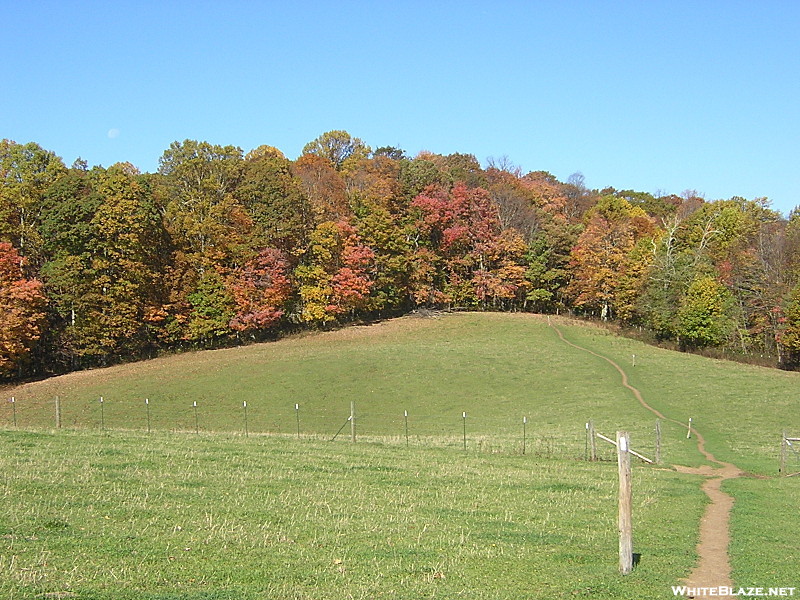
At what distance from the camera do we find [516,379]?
5153cm

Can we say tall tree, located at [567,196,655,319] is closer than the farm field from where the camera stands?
No

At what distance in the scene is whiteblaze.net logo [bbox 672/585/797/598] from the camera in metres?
8.98

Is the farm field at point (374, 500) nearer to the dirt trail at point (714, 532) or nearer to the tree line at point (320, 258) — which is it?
the dirt trail at point (714, 532)

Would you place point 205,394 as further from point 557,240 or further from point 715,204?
point 715,204

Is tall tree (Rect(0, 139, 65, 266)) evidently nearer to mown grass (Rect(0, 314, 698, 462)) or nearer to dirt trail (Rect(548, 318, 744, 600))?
mown grass (Rect(0, 314, 698, 462))

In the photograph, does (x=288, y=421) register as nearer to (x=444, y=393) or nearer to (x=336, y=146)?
(x=444, y=393)

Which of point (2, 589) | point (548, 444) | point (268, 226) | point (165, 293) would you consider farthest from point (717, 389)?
point (2, 589)

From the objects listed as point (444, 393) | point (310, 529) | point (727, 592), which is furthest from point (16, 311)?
point (727, 592)

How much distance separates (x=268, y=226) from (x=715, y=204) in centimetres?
5806

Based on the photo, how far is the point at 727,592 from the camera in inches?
360

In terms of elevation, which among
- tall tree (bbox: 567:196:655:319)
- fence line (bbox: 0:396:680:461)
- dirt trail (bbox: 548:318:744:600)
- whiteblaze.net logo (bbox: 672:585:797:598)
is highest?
tall tree (bbox: 567:196:655:319)

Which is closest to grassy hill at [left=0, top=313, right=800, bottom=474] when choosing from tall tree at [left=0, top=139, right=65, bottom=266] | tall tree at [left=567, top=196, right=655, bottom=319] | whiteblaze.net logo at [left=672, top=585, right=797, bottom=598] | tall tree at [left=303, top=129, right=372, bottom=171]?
tall tree at [left=567, top=196, right=655, bottom=319]

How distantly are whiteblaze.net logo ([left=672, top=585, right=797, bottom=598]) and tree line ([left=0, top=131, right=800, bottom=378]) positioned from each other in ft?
167

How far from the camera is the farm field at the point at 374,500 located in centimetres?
904
